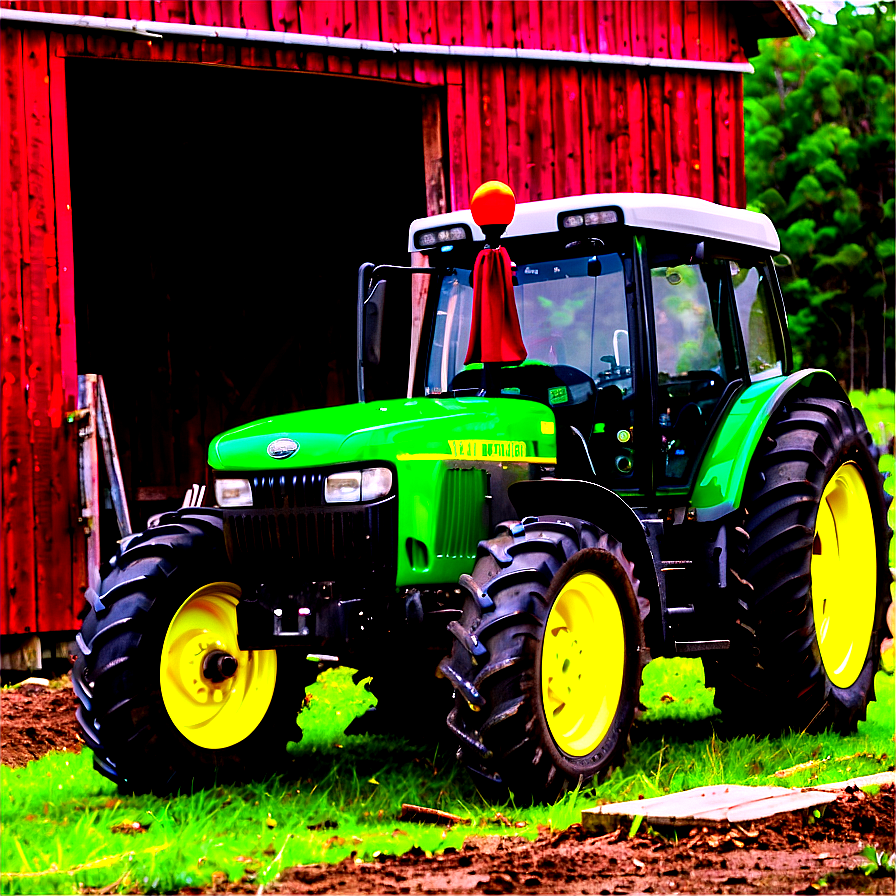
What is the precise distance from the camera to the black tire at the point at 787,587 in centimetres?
650

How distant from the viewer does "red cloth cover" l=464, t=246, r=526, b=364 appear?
5902 mm

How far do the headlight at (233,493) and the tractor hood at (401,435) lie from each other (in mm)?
68

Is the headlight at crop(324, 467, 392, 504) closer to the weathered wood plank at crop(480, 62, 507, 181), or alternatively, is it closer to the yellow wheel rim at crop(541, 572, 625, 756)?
the yellow wheel rim at crop(541, 572, 625, 756)

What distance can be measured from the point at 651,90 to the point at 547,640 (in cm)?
802

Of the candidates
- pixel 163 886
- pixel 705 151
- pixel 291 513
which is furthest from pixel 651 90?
pixel 163 886

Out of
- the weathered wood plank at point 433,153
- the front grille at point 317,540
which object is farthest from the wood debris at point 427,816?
the weathered wood plank at point 433,153

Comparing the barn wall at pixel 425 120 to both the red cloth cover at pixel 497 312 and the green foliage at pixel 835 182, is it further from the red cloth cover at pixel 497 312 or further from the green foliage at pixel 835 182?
the green foliage at pixel 835 182

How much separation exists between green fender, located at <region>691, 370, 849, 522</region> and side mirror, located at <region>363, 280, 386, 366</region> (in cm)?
166

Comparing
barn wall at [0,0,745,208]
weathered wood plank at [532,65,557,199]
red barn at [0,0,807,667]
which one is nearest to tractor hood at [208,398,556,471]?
red barn at [0,0,807,667]

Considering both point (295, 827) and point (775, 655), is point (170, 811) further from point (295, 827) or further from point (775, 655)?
point (775, 655)

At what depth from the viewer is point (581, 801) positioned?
17.4 feet

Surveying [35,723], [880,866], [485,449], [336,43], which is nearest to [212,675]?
[485,449]

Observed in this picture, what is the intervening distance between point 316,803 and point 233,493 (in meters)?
1.35

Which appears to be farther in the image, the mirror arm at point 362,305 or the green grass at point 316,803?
the mirror arm at point 362,305
